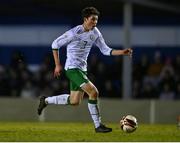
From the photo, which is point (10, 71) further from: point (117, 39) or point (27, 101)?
point (117, 39)

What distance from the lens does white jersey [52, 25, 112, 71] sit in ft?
52.9

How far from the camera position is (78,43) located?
16.2m

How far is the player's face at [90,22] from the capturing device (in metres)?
15.8

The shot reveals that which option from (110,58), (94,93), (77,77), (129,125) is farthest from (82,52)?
(110,58)

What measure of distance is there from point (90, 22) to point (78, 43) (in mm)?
590

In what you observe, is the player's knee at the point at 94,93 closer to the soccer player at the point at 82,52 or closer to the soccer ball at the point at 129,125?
the soccer player at the point at 82,52

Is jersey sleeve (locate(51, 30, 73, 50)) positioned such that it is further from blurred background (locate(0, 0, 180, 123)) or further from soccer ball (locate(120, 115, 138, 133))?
blurred background (locate(0, 0, 180, 123))

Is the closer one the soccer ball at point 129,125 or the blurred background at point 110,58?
the soccer ball at point 129,125

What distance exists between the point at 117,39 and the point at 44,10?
3.03 meters

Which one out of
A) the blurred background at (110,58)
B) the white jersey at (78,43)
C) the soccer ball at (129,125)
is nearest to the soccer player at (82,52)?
the white jersey at (78,43)

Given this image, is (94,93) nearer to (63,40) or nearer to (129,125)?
(129,125)

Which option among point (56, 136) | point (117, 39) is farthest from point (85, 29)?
point (117, 39)

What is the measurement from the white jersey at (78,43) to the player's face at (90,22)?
17 cm

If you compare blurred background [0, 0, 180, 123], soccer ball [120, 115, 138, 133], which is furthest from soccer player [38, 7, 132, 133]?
blurred background [0, 0, 180, 123]
